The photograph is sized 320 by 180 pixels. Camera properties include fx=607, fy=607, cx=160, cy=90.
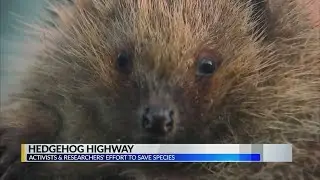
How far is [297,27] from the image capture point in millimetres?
2352

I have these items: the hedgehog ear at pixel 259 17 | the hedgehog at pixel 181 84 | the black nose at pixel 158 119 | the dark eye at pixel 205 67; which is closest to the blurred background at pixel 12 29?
the hedgehog at pixel 181 84

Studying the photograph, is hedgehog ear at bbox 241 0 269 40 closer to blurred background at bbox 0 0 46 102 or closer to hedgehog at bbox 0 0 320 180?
hedgehog at bbox 0 0 320 180

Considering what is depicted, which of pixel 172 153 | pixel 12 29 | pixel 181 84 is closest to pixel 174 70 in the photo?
pixel 181 84

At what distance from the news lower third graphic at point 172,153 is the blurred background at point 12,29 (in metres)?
0.33

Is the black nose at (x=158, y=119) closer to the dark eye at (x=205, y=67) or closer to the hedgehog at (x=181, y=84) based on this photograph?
the hedgehog at (x=181, y=84)

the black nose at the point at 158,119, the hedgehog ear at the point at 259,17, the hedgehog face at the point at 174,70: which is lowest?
the black nose at the point at 158,119

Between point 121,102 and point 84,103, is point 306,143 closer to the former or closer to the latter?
point 121,102

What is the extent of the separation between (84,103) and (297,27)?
34.6 inches

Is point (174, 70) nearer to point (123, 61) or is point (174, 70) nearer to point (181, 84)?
point (181, 84)

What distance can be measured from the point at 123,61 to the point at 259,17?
56 cm

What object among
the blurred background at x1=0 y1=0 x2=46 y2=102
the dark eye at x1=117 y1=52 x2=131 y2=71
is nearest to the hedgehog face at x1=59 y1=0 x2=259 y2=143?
the dark eye at x1=117 y1=52 x2=131 y2=71

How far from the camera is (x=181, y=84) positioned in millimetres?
2230

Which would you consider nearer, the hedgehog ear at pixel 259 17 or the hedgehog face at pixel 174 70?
the hedgehog face at pixel 174 70

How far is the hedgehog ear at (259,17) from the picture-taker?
2.35 m
